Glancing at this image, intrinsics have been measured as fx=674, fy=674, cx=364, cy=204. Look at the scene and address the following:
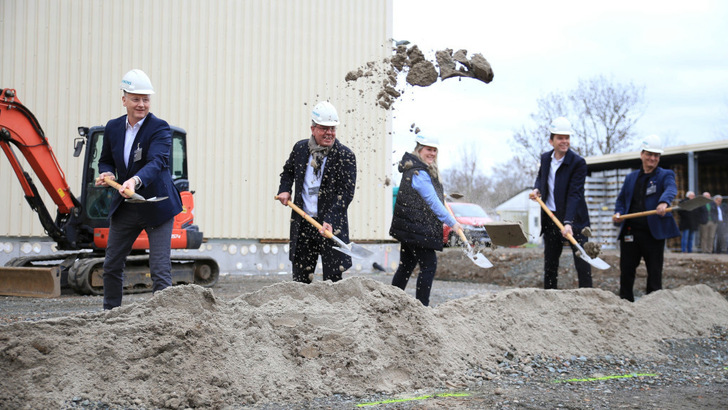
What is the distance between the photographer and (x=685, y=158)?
2050 centimetres

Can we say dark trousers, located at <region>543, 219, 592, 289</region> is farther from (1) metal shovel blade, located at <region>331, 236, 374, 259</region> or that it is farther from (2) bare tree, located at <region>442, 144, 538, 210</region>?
(2) bare tree, located at <region>442, 144, 538, 210</region>

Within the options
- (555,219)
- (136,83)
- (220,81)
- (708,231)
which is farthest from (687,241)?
(136,83)

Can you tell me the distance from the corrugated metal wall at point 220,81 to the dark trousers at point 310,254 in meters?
6.01

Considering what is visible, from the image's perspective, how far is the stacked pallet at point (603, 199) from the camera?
904 inches

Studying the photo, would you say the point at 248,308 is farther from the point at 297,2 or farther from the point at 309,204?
Result: the point at 297,2

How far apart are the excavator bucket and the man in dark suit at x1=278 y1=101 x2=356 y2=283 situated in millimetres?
4128

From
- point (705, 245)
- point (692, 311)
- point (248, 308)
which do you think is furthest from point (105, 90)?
point (705, 245)

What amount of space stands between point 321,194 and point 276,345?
1.58 meters

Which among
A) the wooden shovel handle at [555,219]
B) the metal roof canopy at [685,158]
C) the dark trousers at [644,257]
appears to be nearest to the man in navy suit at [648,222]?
the dark trousers at [644,257]

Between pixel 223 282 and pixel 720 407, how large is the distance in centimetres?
860

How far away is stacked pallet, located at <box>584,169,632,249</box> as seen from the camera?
2295cm

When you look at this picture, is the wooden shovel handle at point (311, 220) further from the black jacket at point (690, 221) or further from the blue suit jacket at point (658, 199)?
the black jacket at point (690, 221)

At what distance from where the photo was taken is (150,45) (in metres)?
12.0

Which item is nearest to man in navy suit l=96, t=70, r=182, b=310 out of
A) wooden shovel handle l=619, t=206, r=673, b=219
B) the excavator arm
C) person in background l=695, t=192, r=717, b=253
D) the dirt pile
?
the dirt pile
